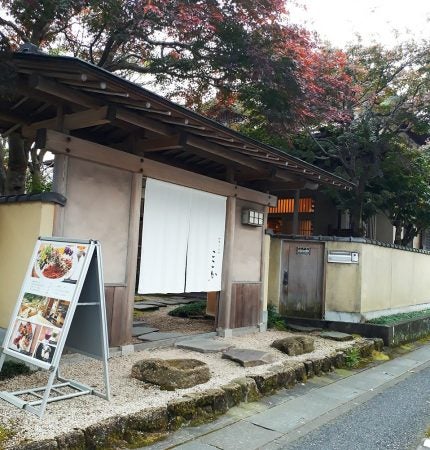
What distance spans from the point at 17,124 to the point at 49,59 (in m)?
2.42

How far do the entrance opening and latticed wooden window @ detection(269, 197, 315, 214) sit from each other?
788 cm

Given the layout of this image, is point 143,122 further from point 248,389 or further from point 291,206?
point 291,206

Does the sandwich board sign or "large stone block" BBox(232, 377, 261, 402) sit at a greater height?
the sandwich board sign

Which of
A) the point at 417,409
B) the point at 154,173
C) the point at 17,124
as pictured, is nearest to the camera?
the point at 417,409

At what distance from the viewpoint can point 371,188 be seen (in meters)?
14.1

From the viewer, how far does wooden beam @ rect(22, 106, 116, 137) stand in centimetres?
557

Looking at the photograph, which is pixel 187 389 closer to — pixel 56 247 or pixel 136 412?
pixel 136 412

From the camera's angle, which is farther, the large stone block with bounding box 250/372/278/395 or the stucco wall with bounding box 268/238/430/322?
the stucco wall with bounding box 268/238/430/322

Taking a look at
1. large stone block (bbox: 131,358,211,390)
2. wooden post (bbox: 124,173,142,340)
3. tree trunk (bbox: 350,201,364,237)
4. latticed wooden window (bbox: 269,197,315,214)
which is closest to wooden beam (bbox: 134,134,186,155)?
wooden post (bbox: 124,173,142,340)

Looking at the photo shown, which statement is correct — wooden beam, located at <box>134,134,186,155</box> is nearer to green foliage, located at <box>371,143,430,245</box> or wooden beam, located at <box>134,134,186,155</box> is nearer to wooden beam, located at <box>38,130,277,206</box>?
wooden beam, located at <box>38,130,277,206</box>

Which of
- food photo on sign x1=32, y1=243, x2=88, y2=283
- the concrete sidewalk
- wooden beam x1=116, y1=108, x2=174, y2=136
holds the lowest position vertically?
the concrete sidewalk

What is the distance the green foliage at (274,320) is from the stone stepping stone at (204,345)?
2.57 meters

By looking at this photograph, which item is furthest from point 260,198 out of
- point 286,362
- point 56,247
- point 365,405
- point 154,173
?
point 56,247

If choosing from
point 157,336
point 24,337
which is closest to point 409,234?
point 157,336
